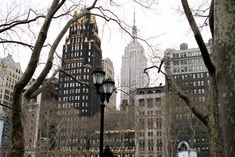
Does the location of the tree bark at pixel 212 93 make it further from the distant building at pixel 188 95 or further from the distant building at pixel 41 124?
the distant building at pixel 41 124

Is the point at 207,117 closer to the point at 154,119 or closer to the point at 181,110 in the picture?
the point at 181,110

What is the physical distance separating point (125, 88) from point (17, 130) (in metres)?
5.72

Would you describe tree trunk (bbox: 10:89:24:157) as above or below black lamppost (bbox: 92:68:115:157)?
below

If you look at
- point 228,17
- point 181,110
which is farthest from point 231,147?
point 181,110

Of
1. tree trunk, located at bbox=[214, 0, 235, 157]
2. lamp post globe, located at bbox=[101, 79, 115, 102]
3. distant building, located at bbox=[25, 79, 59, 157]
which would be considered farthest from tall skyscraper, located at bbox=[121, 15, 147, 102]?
distant building, located at bbox=[25, 79, 59, 157]

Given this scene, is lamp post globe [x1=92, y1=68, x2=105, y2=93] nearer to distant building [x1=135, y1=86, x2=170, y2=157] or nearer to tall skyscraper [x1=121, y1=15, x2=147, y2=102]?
tall skyscraper [x1=121, y1=15, x2=147, y2=102]

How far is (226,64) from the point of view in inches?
107

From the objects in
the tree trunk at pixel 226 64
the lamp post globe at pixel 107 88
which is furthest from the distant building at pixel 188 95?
the tree trunk at pixel 226 64

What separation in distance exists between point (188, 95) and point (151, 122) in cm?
3841

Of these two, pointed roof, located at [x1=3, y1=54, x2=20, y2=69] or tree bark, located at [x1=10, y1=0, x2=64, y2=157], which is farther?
pointed roof, located at [x1=3, y1=54, x2=20, y2=69]

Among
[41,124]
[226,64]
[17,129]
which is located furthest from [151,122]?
[226,64]

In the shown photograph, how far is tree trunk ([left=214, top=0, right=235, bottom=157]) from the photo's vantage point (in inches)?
103

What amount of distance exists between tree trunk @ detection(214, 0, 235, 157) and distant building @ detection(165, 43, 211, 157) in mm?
13743

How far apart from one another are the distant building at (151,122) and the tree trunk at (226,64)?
3543 centimetres
